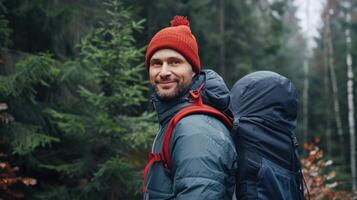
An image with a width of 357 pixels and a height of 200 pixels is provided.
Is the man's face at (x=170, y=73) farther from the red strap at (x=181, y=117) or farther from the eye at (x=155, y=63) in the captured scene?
the red strap at (x=181, y=117)

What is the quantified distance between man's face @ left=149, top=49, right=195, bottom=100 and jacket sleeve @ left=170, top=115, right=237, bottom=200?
29 cm

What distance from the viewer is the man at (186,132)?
2.26 m

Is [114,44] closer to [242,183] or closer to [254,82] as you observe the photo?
[254,82]

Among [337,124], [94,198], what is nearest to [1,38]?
[94,198]

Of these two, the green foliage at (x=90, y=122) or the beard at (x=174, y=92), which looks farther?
the green foliage at (x=90, y=122)

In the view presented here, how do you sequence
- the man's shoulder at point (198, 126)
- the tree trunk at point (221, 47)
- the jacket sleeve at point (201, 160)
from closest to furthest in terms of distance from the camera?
the jacket sleeve at point (201, 160), the man's shoulder at point (198, 126), the tree trunk at point (221, 47)

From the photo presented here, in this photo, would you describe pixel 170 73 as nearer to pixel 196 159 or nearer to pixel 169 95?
pixel 169 95

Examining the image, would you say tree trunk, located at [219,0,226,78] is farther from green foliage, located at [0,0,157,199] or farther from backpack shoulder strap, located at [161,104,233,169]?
backpack shoulder strap, located at [161,104,233,169]

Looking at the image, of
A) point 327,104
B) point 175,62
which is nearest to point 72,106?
point 175,62

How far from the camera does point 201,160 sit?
2.27 metres

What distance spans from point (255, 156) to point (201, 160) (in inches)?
19.0

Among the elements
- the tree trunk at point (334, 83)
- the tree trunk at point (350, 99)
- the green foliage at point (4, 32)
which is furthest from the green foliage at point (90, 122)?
the tree trunk at point (334, 83)

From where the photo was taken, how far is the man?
2.26 meters

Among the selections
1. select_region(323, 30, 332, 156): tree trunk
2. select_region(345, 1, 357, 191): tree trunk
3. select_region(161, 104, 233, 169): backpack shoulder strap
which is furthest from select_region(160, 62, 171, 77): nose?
select_region(323, 30, 332, 156): tree trunk
